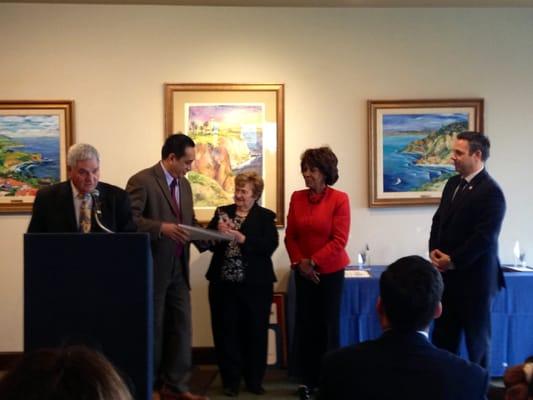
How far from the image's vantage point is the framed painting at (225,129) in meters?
4.38

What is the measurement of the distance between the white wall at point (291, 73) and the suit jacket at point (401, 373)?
297cm

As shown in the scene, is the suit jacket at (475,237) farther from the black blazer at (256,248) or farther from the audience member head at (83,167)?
the audience member head at (83,167)

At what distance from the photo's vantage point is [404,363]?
4.71 ft

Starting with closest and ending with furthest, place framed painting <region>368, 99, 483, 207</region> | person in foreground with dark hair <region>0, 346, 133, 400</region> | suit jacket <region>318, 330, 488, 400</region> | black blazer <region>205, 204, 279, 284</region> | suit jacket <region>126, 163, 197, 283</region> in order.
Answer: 1. person in foreground with dark hair <region>0, 346, 133, 400</region>
2. suit jacket <region>318, 330, 488, 400</region>
3. suit jacket <region>126, 163, 197, 283</region>
4. black blazer <region>205, 204, 279, 284</region>
5. framed painting <region>368, 99, 483, 207</region>

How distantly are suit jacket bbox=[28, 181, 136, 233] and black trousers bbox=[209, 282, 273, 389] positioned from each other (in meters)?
1.13

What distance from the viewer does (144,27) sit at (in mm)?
4359

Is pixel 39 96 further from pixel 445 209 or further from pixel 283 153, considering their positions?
pixel 445 209

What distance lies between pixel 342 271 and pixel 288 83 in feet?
5.22

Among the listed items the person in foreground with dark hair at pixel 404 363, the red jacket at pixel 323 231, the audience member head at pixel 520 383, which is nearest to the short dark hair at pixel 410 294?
the person in foreground with dark hair at pixel 404 363

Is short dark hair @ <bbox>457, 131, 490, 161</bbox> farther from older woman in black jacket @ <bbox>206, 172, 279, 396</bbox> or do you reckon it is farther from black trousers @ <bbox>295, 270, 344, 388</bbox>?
older woman in black jacket @ <bbox>206, 172, 279, 396</bbox>

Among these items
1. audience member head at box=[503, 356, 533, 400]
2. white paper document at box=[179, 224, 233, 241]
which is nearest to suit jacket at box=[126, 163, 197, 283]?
white paper document at box=[179, 224, 233, 241]

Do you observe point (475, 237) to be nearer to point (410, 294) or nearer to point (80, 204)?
point (410, 294)

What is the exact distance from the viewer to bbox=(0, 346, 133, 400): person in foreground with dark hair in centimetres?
65

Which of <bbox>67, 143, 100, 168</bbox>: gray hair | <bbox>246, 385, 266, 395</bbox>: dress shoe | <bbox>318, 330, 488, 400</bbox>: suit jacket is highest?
<bbox>67, 143, 100, 168</bbox>: gray hair
